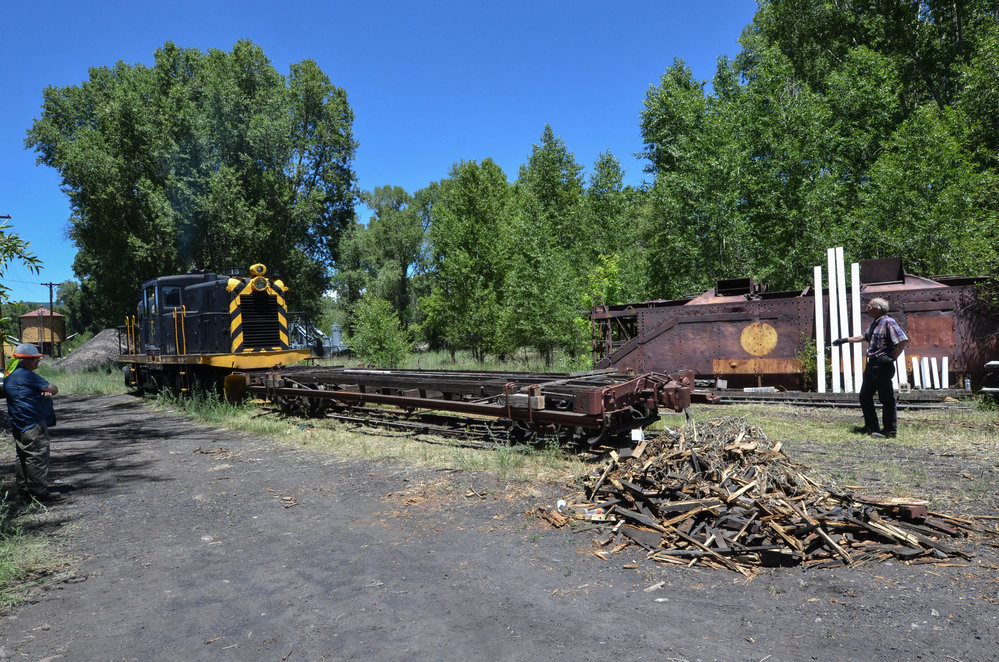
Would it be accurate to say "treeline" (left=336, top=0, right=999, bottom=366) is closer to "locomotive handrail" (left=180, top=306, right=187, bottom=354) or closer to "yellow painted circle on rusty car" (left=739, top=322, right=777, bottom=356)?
"yellow painted circle on rusty car" (left=739, top=322, right=777, bottom=356)

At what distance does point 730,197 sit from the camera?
20.9m

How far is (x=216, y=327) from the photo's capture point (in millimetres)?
13672

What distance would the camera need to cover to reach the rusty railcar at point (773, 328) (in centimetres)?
1089

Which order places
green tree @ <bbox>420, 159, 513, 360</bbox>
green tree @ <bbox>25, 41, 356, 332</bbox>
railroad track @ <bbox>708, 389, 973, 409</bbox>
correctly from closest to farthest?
railroad track @ <bbox>708, 389, 973, 409</bbox> < green tree @ <bbox>25, 41, 356, 332</bbox> < green tree @ <bbox>420, 159, 513, 360</bbox>

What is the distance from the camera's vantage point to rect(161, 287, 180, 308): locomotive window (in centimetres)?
1481

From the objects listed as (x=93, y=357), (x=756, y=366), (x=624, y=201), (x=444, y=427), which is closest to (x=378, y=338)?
(x=444, y=427)

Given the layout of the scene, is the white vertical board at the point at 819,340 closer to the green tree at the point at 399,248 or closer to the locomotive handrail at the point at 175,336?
the locomotive handrail at the point at 175,336

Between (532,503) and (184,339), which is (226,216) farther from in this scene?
(532,503)

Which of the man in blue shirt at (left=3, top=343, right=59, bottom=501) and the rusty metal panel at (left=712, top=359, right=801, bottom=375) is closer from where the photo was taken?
the man in blue shirt at (left=3, top=343, right=59, bottom=501)

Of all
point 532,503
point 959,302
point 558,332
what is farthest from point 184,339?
point 959,302

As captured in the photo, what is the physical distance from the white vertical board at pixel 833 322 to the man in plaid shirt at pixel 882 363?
3425mm

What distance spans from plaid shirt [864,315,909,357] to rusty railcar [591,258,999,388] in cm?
408

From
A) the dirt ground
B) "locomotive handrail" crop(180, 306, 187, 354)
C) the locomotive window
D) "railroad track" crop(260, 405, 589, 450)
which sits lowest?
the dirt ground

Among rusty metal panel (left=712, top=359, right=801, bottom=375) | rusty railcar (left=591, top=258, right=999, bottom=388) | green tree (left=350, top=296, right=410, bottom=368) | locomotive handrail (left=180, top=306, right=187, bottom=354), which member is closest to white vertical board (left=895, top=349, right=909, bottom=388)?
rusty railcar (left=591, top=258, right=999, bottom=388)
